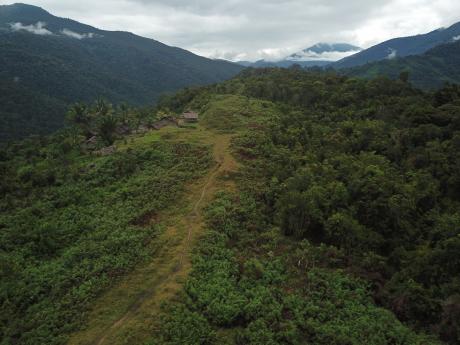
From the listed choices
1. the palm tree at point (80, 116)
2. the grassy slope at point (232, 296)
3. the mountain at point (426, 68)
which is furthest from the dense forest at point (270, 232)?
the mountain at point (426, 68)

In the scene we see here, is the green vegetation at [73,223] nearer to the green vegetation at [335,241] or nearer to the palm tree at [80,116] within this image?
the green vegetation at [335,241]

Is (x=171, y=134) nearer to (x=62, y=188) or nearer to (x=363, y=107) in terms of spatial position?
(x=62, y=188)

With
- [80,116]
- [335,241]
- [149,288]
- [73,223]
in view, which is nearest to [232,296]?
[149,288]

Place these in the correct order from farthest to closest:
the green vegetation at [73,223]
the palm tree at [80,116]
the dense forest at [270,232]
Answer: the palm tree at [80,116]
the green vegetation at [73,223]
the dense forest at [270,232]

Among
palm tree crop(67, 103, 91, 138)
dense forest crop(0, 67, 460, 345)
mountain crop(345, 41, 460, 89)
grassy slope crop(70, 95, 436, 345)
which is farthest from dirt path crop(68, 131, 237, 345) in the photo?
mountain crop(345, 41, 460, 89)

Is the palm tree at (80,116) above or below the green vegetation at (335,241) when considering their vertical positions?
above

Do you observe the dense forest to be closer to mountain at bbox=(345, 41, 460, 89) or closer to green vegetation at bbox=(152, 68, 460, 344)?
green vegetation at bbox=(152, 68, 460, 344)

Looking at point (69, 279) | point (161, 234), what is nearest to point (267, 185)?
point (161, 234)
